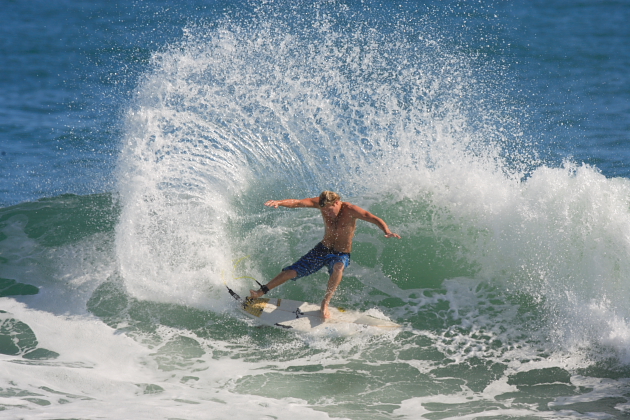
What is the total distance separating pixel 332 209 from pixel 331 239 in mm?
449

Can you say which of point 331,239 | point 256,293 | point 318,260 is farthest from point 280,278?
point 331,239

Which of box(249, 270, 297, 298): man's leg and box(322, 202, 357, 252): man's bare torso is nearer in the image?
box(322, 202, 357, 252): man's bare torso

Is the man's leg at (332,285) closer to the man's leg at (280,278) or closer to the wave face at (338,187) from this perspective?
the man's leg at (280,278)

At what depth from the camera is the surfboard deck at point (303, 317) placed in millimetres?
7008

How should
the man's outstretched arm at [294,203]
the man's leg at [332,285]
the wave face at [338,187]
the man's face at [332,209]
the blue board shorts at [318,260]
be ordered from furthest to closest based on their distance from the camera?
the wave face at [338,187], the blue board shorts at [318,260], the man's leg at [332,285], the man's face at [332,209], the man's outstretched arm at [294,203]

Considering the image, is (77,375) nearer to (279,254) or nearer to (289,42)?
(279,254)

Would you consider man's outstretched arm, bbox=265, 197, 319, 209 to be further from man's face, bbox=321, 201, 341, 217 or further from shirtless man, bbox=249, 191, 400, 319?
man's face, bbox=321, 201, 341, 217

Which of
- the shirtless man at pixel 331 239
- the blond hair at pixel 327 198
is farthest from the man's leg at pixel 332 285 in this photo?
the blond hair at pixel 327 198

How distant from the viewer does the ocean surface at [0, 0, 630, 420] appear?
609 centimetres

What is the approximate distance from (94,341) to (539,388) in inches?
215

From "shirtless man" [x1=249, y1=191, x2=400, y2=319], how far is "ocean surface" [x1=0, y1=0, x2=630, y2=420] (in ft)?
2.17

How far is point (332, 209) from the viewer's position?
699 centimetres

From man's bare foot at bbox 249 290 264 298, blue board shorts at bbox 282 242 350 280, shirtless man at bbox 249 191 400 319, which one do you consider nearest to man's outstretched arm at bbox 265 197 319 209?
shirtless man at bbox 249 191 400 319

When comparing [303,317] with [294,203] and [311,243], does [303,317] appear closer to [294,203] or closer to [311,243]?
[294,203]
